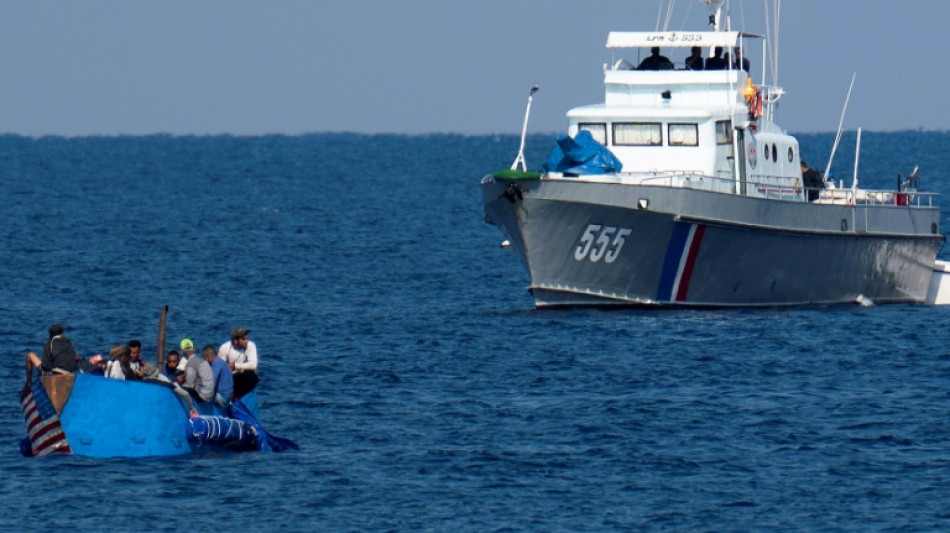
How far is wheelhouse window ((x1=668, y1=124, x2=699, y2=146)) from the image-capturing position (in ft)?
132

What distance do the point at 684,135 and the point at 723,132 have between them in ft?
3.55

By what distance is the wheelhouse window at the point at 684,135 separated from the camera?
40375mm

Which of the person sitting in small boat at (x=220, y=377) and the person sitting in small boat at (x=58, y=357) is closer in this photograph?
the person sitting in small boat at (x=58, y=357)

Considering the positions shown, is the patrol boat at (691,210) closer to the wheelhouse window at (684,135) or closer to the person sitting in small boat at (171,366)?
the wheelhouse window at (684,135)

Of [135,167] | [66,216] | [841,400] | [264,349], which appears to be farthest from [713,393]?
[135,167]

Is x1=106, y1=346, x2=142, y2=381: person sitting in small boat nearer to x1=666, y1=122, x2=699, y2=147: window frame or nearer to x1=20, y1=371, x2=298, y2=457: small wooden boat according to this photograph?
x1=20, y1=371, x2=298, y2=457: small wooden boat

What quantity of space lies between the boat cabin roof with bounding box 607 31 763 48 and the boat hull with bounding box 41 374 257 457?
18.4m

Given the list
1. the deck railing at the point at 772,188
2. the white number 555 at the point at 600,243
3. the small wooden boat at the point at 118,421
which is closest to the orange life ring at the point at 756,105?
the deck railing at the point at 772,188

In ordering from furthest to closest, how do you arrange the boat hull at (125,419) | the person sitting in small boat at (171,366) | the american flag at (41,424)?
the person sitting in small boat at (171,366) → the american flag at (41,424) → the boat hull at (125,419)

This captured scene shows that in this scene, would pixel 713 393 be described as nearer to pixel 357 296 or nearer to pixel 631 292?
pixel 631 292

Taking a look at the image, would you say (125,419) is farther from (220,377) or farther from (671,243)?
(671,243)

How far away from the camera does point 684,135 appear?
133ft

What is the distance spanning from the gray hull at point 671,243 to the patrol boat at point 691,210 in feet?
0.10

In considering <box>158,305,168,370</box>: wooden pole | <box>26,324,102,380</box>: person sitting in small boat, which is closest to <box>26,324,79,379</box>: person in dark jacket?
<box>26,324,102,380</box>: person sitting in small boat
